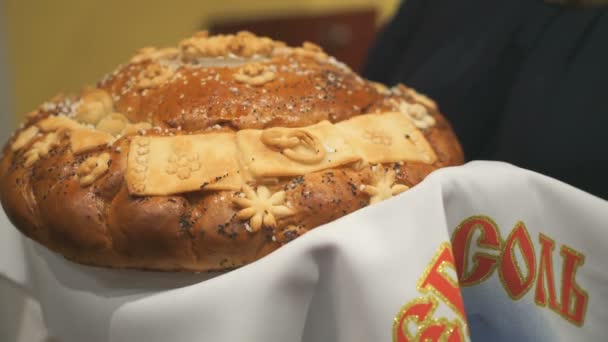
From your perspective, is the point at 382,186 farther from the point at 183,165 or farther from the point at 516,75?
the point at 516,75

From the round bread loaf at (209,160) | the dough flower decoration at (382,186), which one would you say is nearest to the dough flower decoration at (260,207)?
the round bread loaf at (209,160)

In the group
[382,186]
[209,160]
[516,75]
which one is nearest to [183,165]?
[209,160]

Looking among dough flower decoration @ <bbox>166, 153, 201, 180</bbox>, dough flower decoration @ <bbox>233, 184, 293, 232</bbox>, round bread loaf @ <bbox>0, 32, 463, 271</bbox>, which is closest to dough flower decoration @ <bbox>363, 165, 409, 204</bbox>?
round bread loaf @ <bbox>0, 32, 463, 271</bbox>

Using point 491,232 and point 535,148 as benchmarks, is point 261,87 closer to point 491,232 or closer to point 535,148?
point 491,232

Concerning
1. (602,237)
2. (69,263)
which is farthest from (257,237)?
(602,237)

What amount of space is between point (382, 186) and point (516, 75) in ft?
1.83

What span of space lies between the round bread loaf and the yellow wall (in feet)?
4.16

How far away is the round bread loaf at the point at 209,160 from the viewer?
2.38 feet

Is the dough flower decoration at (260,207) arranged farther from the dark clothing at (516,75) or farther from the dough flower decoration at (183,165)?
the dark clothing at (516,75)

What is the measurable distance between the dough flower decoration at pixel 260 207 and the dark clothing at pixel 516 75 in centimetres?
57

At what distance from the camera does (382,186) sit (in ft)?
2.56

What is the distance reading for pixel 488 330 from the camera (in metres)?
0.80

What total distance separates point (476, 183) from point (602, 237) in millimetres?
187

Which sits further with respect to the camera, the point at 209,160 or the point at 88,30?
the point at 88,30
